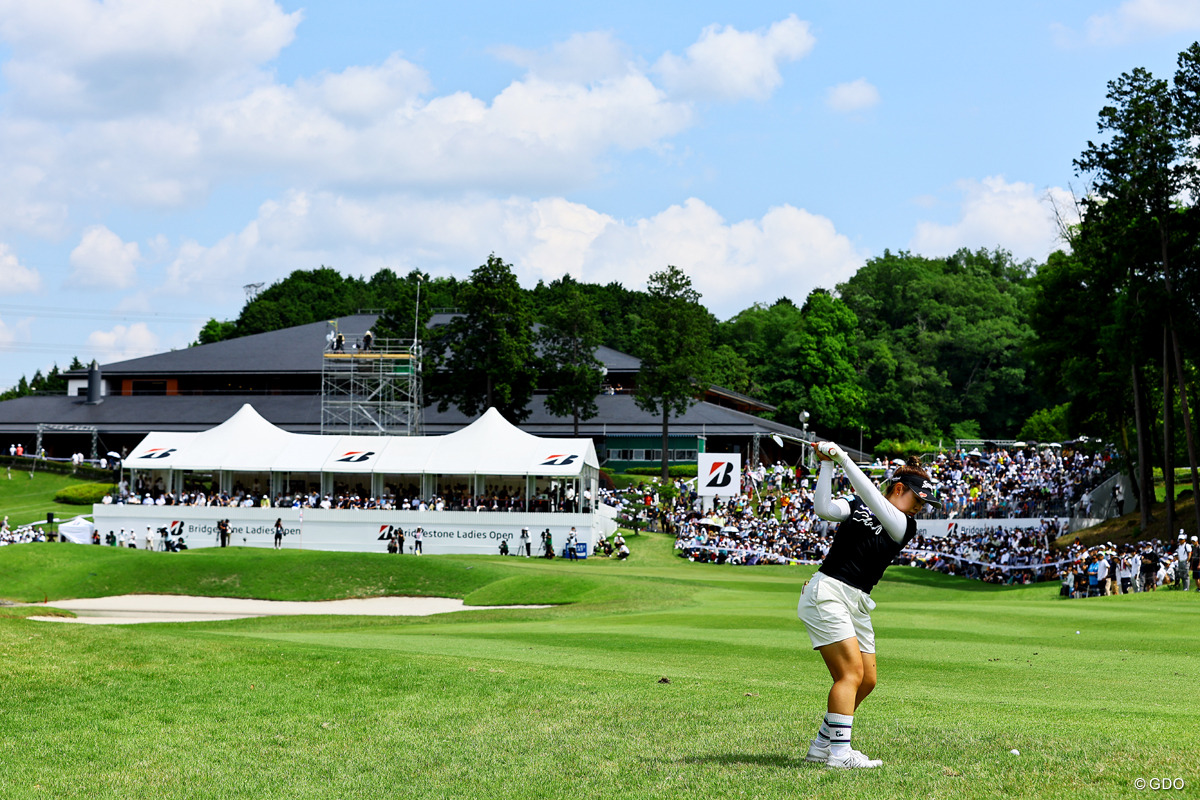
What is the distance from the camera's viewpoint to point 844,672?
7.39 metres

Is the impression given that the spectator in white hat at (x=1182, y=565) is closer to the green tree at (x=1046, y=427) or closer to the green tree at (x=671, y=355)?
the green tree at (x=671, y=355)

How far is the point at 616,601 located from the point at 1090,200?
96.7ft

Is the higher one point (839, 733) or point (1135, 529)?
point (839, 733)

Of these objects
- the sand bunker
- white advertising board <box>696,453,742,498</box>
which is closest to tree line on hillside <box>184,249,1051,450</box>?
white advertising board <box>696,453,742,498</box>

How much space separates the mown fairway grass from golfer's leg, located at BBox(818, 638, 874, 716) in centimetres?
46

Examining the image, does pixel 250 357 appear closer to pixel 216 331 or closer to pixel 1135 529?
pixel 216 331

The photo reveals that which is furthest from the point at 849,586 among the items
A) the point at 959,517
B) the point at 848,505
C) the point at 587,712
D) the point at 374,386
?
the point at 374,386

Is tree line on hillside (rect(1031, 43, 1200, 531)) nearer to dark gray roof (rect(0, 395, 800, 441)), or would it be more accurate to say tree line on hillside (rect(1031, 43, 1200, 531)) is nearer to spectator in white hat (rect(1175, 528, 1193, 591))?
spectator in white hat (rect(1175, 528, 1193, 591))

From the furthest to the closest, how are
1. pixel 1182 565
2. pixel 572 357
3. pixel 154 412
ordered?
pixel 154 412
pixel 572 357
pixel 1182 565

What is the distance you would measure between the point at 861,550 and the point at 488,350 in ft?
212

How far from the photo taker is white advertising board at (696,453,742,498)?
5219 centimetres

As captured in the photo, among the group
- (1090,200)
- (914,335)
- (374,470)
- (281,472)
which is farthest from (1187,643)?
(914,335)

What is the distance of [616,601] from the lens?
2978 cm

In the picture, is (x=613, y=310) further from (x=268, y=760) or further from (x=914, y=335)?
(x=268, y=760)
